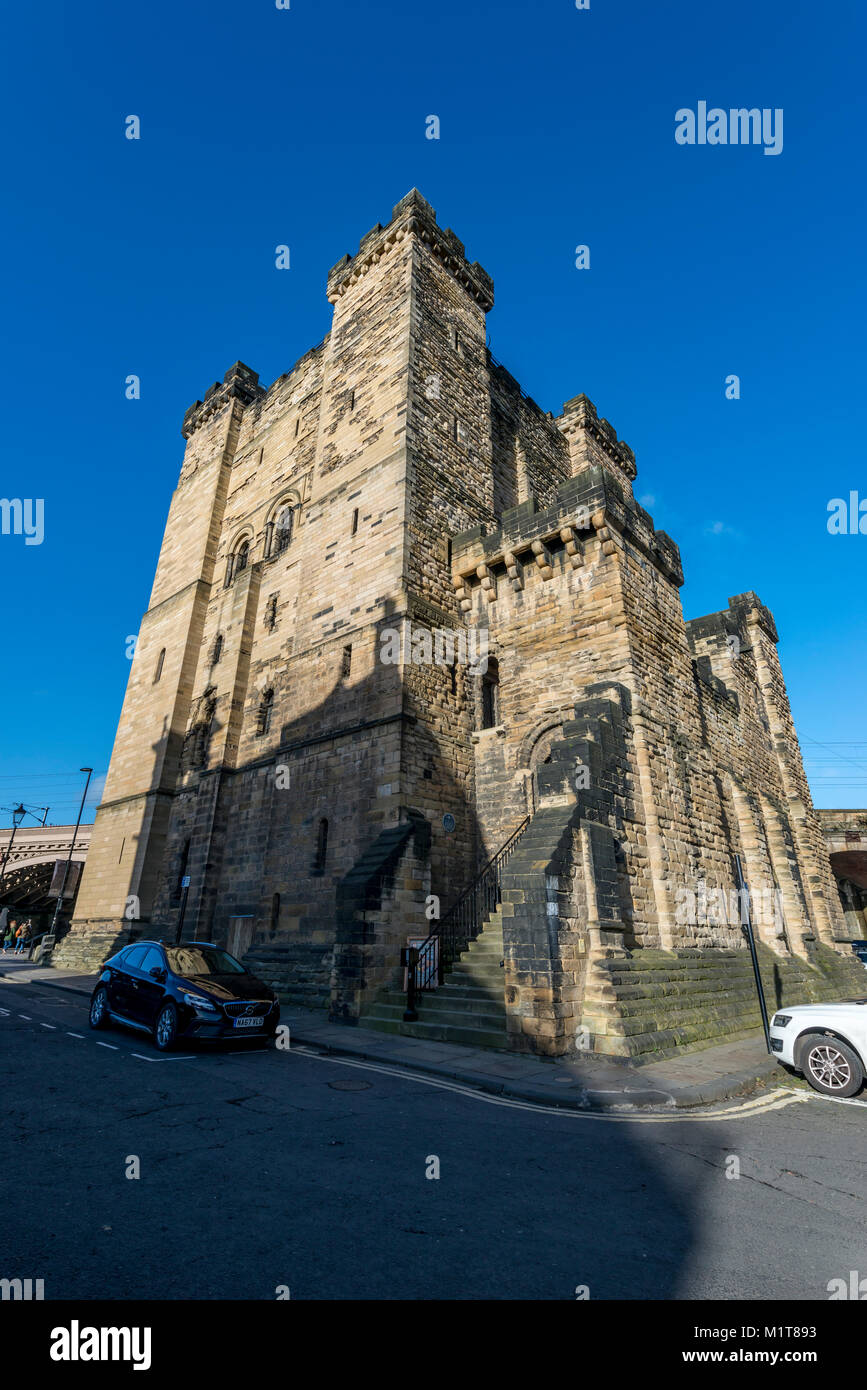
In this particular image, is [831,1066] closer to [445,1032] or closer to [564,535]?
[445,1032]

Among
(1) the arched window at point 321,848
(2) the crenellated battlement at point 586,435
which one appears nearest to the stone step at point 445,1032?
(1) the arched window at point 321,848

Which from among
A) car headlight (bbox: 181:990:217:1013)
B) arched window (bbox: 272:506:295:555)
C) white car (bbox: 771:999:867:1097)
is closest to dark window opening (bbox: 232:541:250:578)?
arched window (bbox: 272:506:295:555)

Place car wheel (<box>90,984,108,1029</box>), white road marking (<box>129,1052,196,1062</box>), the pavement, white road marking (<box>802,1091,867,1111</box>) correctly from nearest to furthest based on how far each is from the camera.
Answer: the pavement < white road marking (<box>802,1091,867,1111</box>) < white road marking (<box>129,1052,196,1062</box>) < car wheel (<box>90,984,108,1029</box>)

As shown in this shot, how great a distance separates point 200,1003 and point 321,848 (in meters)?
5.53

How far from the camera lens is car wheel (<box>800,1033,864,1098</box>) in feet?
23.4

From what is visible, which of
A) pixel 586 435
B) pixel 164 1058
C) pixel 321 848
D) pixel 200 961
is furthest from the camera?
pixel 586 435

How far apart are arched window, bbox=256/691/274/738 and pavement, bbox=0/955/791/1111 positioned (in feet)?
31.3

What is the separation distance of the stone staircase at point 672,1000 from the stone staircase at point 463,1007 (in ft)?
4.68

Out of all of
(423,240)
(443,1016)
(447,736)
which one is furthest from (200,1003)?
(423,240)

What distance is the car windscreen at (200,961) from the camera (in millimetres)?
8695

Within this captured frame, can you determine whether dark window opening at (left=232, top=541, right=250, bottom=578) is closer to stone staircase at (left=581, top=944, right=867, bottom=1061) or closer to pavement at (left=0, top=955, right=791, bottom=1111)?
pavement at (left=0, top=955, right=791, bottom=1111)

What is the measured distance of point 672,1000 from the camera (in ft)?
30.8
